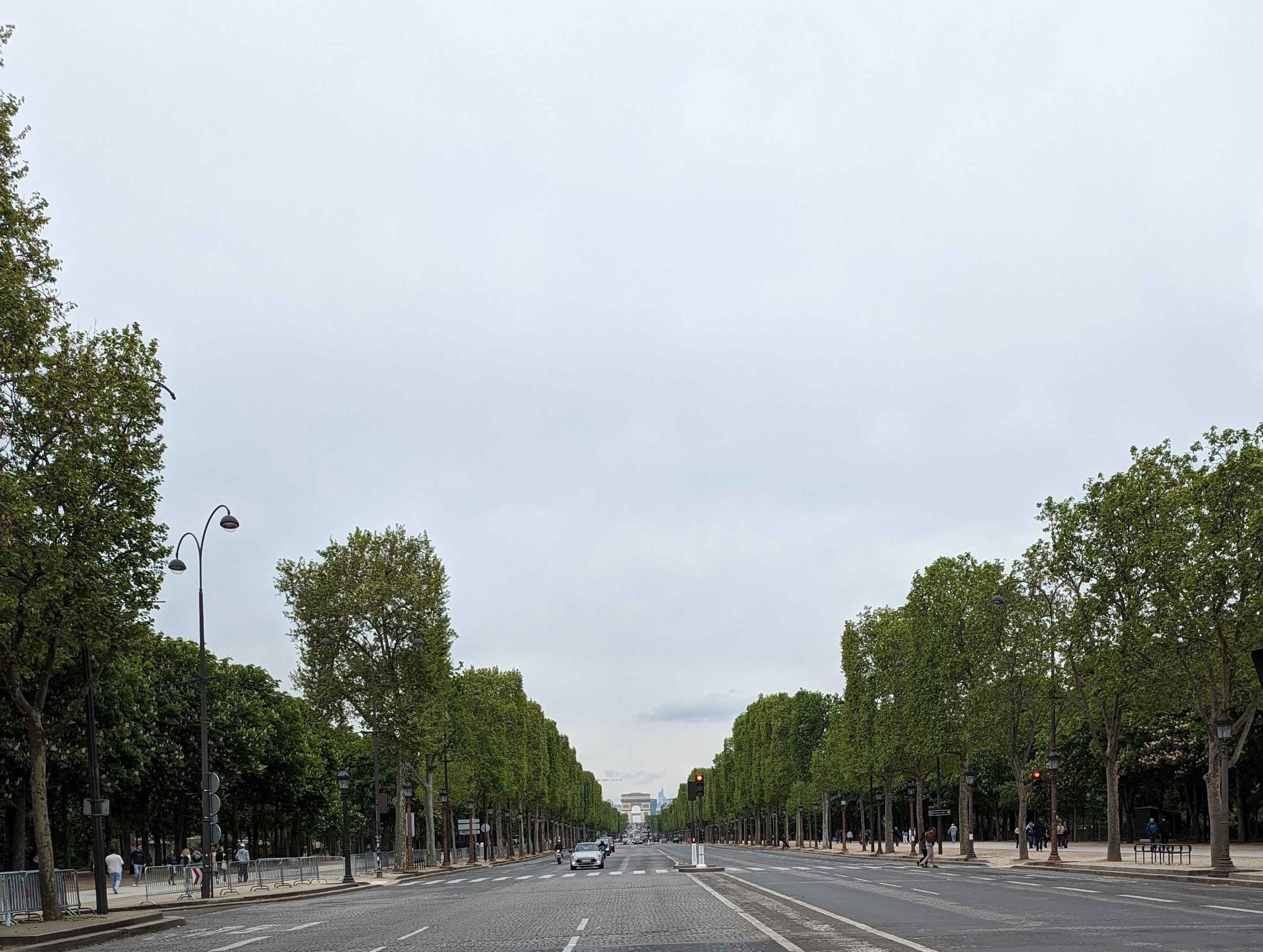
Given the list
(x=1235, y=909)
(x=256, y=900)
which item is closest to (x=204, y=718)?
(x=256, y=900)

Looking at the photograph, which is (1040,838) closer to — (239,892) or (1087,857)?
(1087,857)

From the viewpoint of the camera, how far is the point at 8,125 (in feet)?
73.0

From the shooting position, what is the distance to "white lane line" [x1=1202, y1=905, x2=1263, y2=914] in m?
21.1

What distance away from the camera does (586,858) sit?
62531mm

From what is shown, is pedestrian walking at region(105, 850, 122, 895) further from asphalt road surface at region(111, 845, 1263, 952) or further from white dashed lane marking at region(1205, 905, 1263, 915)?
white dashed lane marking at region(1205, 905, 1263, 915)

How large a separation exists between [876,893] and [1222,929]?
13302 millimetres

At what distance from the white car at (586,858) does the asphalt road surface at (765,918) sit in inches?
835

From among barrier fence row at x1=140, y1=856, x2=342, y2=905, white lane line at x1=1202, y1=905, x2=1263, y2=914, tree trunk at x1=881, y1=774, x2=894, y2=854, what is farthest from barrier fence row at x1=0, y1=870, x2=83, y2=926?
tree trunk at x1=881, y1=774, x2=894, y2=854

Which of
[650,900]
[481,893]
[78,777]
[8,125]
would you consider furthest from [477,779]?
[8,125]

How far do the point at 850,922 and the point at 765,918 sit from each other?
80.6 inches

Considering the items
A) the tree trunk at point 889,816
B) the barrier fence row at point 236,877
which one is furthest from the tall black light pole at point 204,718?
the tree trunk at point 889,816

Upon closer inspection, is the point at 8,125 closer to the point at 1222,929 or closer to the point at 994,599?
the point at 1222,929

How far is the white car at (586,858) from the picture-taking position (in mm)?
62375

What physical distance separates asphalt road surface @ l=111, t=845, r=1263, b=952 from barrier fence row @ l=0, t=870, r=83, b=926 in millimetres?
3408
